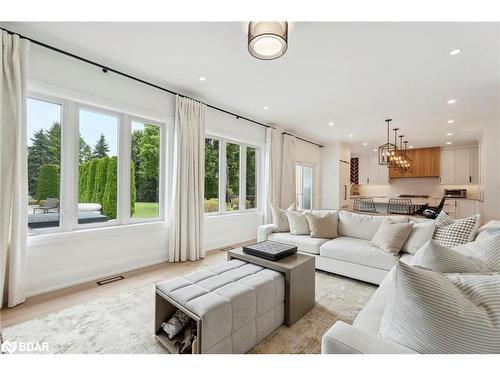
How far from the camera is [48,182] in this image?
2557 mm

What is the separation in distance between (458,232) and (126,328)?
317cm

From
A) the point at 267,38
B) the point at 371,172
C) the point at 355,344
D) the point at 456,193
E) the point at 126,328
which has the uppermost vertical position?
the point at 267,38

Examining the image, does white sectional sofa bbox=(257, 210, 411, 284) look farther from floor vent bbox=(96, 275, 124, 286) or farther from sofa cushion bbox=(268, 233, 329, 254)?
floor vent bbox=(96, 275, 124, 286)

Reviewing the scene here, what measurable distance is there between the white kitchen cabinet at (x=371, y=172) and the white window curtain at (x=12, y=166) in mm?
10008

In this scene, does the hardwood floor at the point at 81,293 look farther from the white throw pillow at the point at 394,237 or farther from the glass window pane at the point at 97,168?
the white throw pillow at the point at 394,237

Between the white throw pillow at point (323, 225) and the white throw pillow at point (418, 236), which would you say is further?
the white throw pillow at point (323, 225)

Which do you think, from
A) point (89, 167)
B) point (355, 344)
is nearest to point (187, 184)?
point (89, 167)

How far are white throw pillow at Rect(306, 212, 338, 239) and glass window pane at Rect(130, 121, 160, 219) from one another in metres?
2.36

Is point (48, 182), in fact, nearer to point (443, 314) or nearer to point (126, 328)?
point (126, 328)

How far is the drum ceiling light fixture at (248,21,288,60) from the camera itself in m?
1.83

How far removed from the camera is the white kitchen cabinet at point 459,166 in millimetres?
7309

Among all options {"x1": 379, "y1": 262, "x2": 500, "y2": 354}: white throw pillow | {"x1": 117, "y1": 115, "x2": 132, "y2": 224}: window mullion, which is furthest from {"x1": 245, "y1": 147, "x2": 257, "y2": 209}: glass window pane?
{"x1": 379, "y1": 262, "x2": 500, "y2": 354}: white throw pillow

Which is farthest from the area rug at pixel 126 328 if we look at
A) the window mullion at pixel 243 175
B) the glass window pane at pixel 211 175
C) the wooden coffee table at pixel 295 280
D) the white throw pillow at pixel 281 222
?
the window mullion at pixel 243 175
